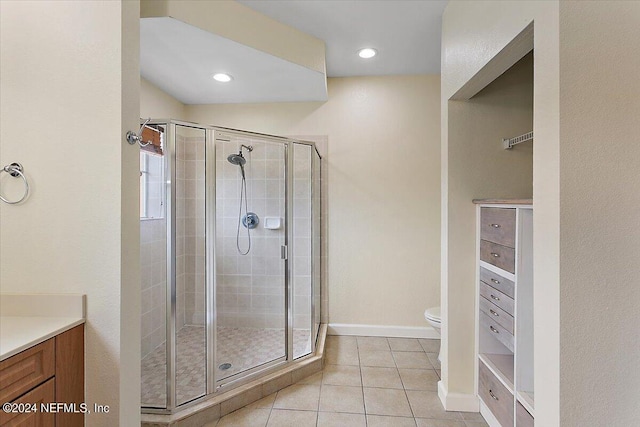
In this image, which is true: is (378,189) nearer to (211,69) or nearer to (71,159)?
(211,69)

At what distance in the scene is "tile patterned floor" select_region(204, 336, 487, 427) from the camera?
1.84 m

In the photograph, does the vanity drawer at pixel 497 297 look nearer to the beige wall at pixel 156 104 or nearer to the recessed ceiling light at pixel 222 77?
the recessed ceiling light at pixel 222 77

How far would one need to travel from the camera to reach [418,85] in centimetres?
307

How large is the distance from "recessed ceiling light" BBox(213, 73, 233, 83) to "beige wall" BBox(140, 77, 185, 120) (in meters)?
0.56

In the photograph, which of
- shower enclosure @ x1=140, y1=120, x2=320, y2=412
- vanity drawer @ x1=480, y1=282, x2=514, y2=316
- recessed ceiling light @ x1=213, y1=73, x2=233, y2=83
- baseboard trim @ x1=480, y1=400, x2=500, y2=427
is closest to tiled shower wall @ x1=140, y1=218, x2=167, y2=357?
shower enclosure @ x1=140, y1=120, x2=320, y2=412

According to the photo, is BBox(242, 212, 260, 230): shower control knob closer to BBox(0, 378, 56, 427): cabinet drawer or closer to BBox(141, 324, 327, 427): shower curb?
BBox(141, 324, 327, 427): shower curb

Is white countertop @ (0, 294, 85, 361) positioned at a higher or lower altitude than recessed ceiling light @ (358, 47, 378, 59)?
lower

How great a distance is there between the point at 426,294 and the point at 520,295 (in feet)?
5.37

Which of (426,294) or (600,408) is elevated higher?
(600,408)

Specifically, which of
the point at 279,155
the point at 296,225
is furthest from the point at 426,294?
the point at 279,155

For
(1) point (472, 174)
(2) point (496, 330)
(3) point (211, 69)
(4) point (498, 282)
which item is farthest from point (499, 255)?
(3) point (211, 69)

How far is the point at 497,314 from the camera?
65.9 inches

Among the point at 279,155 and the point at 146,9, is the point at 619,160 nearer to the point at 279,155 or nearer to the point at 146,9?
the point at 279,155

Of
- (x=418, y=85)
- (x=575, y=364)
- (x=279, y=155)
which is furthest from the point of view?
(x=418, y=85)
